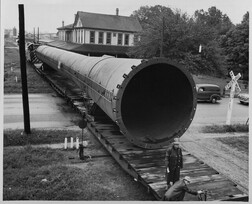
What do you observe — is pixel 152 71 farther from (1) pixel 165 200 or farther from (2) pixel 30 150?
(2) pixel 30 150

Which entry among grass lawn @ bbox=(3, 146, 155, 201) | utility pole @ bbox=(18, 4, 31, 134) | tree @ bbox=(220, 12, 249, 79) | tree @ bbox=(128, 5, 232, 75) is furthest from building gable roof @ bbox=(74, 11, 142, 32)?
grass lawn @ bbox=(3, 146, 155, 201)

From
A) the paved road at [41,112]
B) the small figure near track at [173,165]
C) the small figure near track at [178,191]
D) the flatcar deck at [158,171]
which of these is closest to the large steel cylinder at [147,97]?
the flatcar deck at [158,171]

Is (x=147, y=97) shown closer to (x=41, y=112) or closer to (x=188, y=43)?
(x=41, y=112)

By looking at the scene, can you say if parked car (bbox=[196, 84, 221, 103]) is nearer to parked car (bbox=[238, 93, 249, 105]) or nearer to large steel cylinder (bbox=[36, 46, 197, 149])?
parked car (bbox=[238, 93, 249, 105])

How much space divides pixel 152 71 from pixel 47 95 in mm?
12766

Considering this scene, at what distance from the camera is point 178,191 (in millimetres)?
6031

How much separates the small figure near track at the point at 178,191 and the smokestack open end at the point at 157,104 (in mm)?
1677

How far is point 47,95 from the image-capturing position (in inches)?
782

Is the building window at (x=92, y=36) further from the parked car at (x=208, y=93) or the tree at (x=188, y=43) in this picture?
the parked car at (x=208, y=93)

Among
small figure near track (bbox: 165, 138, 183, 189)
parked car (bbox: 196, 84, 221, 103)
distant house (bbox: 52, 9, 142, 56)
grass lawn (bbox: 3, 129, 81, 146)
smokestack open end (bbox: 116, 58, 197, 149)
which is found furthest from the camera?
distant house (bbox: 52, 9, 142, 56)

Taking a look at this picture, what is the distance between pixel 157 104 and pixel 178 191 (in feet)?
11.0

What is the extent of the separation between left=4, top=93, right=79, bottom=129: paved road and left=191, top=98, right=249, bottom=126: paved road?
6.48m

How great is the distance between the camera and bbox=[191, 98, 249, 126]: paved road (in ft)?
52.4

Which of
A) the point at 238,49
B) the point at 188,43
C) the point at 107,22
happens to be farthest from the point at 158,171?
the point at 107,22
